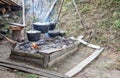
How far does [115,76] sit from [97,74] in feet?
1.56

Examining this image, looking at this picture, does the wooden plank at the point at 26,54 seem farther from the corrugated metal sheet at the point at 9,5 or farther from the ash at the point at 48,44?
the corrugated metal sheet at the point at 9,5

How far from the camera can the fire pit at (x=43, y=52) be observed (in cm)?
634

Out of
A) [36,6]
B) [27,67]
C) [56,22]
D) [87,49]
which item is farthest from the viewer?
[36,6]

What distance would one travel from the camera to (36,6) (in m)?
11.8

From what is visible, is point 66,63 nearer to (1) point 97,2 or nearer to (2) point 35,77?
(2) point 35,77

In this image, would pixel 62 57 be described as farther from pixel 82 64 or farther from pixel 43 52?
pixel 43 52

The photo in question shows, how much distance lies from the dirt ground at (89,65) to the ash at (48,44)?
45 centimetres

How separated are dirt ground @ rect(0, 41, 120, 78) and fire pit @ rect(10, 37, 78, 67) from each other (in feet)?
0.77

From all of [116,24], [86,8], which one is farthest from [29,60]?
[86,8]

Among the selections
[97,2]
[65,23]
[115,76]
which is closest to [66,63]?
[115,76]

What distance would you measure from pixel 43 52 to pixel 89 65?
5.06 feet

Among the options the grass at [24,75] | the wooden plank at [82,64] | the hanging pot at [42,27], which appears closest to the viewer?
the grass at [24,75]

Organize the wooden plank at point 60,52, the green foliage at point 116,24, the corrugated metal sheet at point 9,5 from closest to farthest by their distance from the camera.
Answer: the wooden plank at point 60,52, the green foliage at point 116,24, the corrugated metal sheet at point 9,5

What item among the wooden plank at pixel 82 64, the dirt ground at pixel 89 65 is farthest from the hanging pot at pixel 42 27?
the wooden plank at pixel 82 64
